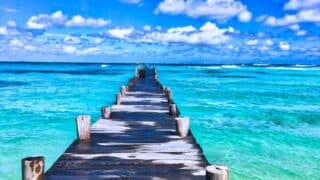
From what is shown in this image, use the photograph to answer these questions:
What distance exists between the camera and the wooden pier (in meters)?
6.62

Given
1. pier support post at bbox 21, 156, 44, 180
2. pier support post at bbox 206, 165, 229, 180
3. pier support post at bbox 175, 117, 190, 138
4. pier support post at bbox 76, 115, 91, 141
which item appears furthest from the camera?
pier support post at bbox 175, 117, 190, 138

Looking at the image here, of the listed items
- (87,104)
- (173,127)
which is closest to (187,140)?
(173,127)

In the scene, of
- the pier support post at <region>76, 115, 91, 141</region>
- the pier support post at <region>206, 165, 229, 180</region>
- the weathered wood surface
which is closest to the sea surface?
the weathered wood surface

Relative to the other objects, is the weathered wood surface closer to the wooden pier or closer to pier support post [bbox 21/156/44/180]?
the wooden pier

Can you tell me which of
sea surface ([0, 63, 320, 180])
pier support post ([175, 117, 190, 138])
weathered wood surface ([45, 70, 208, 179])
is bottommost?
sea surface ([0, 63, 320, 180])

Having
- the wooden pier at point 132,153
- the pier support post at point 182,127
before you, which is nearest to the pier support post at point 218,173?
the wooden pier at point 132,153

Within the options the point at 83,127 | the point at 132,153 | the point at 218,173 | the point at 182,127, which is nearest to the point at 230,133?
the point at 182,127

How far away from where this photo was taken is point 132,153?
8.12 metres

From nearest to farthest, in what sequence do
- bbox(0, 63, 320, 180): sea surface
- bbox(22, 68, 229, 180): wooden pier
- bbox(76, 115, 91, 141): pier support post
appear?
bbox(22, 68, 229, 180): wooden pier → bbox(76, 115, 91, 141): pier support post → bbox(0, 63, 320, 180): sea surface

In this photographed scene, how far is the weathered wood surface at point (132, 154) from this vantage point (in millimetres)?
6707

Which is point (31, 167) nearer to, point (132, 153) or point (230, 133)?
point (132, 153)

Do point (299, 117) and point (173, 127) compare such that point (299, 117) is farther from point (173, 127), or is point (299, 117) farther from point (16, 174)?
point (16, 174)

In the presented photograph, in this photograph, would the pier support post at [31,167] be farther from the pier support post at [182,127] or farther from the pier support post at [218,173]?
the pier support post at [182,127]

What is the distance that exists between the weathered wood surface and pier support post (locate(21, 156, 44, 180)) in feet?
3.26
